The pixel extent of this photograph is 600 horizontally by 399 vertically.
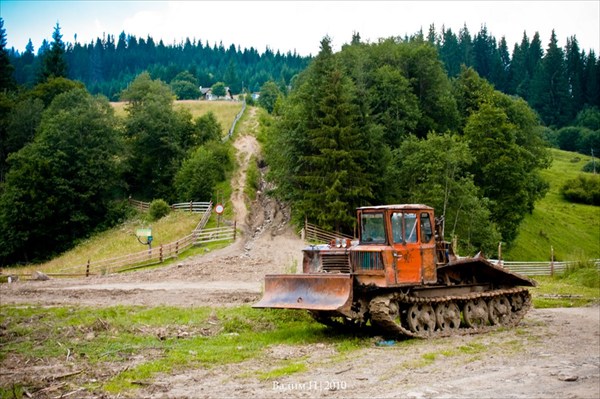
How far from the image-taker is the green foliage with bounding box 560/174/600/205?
80.5m

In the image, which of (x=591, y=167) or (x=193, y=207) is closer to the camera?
(x=193, y=207)

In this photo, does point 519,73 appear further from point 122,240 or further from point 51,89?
point 122,240

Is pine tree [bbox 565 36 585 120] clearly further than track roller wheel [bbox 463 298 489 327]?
Yes

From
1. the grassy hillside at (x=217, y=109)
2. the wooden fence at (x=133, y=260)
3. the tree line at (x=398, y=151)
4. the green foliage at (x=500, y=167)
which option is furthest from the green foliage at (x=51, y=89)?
the green foliage at (x=500, y=167)

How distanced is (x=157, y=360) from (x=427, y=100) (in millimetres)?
54378

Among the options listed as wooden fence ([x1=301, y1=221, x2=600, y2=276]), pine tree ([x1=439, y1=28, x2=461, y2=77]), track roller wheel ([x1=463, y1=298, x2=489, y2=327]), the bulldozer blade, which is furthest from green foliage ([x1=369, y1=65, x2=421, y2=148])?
pine tree ([x1=439, y1=28, x2=461, y2=77])

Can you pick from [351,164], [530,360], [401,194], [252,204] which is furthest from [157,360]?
[252,204]

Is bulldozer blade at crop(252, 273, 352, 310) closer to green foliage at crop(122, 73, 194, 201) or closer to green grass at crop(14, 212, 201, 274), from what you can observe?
green grass at crop(14, 212, 201, 274)

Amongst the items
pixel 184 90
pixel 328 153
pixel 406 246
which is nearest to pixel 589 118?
pixel 184 90

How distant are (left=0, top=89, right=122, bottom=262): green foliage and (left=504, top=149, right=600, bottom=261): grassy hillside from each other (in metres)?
37.4

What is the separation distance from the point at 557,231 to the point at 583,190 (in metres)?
18.7

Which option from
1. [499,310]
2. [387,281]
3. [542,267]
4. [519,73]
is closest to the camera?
[387,281]

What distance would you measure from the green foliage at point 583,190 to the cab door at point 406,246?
7119cm

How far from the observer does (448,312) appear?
1784 cm
